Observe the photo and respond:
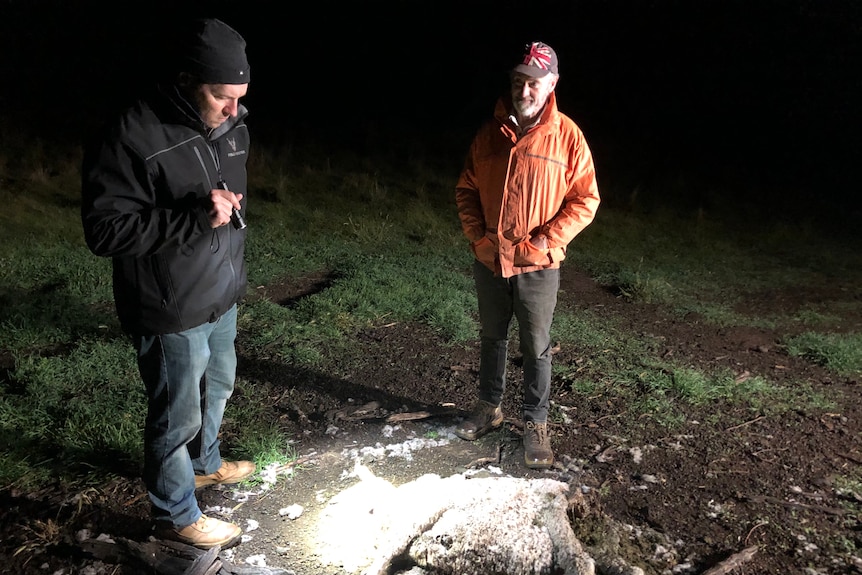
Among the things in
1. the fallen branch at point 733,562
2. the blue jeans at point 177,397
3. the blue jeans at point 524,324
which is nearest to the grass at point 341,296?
the blue jeans at point 177,397

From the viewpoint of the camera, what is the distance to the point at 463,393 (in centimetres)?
492

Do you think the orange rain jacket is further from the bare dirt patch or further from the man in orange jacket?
the bare dirt patch

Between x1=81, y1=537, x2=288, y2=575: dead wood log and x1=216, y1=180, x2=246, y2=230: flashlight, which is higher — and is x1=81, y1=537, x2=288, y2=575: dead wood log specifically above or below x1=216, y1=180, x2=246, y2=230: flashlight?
below

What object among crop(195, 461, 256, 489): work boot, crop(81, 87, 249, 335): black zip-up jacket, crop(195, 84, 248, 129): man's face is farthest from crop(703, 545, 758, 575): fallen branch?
crop(195, 84, 248, 129): man's face

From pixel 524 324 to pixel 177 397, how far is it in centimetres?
198

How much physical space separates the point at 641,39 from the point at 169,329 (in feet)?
68.1

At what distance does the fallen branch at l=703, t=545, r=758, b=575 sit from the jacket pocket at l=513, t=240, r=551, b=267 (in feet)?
5.70

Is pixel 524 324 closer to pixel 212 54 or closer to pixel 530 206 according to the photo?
pixel 530 206

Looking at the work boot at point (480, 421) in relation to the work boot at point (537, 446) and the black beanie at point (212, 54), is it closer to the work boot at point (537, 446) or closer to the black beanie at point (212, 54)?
the work boot at point (537, 446)

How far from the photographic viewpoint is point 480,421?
430cm

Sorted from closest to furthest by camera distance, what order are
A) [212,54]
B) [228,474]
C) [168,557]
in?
[212,54] → [168,557] → [228,474]

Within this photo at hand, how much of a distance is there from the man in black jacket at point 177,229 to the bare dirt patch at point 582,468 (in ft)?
1.64

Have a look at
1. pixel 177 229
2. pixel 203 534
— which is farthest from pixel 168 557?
pixel 177 229

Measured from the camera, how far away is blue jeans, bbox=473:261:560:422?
3852 mm
